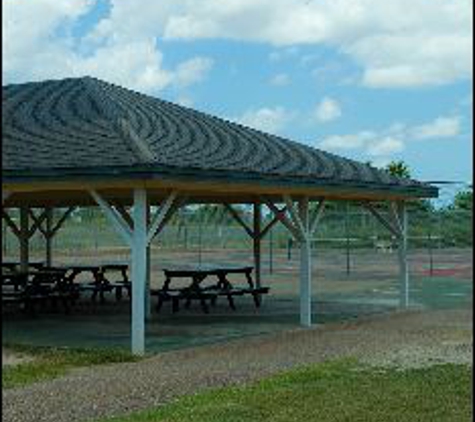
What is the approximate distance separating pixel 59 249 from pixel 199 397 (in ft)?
144

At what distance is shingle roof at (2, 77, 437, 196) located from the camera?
12.2 m

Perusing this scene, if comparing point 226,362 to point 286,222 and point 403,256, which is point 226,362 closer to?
point 286,222

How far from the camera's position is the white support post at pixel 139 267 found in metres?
12.3

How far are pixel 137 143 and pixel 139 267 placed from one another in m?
1.69

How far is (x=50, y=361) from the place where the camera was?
11.6 m

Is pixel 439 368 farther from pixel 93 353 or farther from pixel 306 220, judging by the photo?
pixel 306 220

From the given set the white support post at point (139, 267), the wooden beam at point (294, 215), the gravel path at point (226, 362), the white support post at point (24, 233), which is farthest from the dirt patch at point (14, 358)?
the white support post at point (24, 233)

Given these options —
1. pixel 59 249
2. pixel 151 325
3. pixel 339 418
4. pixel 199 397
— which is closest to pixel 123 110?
pixel 151 325

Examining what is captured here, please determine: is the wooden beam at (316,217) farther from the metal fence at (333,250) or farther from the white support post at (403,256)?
the metal fence at (333,250)

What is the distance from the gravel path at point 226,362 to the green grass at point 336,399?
492 mm

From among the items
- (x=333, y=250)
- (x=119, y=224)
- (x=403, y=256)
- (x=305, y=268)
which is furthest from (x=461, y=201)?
(x=119, y=224)

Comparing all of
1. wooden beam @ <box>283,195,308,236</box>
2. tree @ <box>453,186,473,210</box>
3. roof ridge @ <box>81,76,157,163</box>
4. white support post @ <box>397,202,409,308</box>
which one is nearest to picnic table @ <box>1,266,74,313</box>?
roof ridge @ <box>81,76,157,163</box>

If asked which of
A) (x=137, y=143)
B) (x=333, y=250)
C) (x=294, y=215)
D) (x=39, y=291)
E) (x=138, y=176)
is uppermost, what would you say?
(x=137, y=143)

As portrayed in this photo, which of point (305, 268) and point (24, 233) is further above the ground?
point (24, 233)
